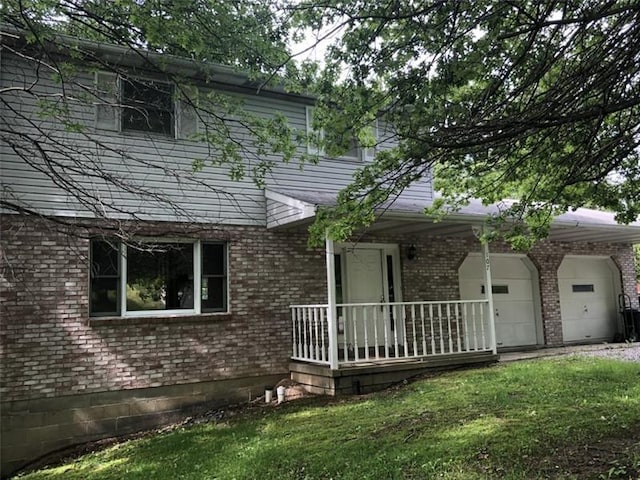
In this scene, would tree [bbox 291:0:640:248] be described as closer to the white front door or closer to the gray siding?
the gray siding

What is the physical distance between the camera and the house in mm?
8086

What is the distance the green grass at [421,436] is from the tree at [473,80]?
2.36m

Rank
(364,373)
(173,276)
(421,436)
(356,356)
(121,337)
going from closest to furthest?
(421,436) → (121,337) → (364,373) → (356,356) → (173,276)

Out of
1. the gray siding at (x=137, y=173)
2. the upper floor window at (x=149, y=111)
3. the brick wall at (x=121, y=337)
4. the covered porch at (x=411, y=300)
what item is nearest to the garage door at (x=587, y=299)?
the covered porch at (x=411, y=300)

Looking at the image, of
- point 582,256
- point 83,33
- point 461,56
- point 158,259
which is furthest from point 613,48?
point 582,256

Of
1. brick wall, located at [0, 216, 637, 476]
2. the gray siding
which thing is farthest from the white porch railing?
the gray siding

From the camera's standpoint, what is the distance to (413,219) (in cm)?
938

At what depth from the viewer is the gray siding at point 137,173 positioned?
8266 mm

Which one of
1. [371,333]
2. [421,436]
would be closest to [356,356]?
[371,333]

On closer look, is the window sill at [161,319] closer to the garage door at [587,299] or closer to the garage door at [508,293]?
the garage door at [508,293]

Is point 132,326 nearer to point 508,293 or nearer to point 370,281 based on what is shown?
point 370,281

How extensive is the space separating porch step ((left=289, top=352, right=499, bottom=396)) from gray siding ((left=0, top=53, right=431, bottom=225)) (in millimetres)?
2860

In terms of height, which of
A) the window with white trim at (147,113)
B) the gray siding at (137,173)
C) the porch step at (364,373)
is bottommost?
the porch step at (364,373)

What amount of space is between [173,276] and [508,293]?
803 centimetres
